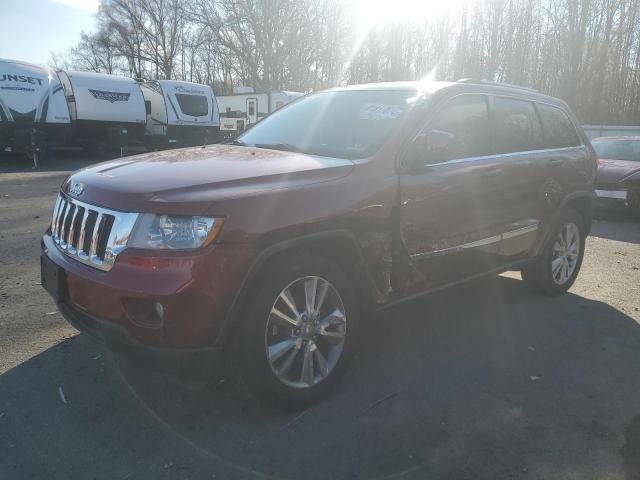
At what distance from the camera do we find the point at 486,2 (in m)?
29.8

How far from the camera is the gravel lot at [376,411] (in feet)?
8.83

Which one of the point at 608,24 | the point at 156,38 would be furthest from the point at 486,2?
the point at 156,38

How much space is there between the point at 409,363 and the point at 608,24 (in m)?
30.3

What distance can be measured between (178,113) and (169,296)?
20.7 m

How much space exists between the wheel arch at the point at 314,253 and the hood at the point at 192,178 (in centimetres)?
31

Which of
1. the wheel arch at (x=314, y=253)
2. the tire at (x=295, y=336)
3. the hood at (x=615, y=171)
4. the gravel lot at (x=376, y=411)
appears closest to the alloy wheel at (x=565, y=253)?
the gravel lot at (x=376, y=411)

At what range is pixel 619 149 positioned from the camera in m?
11.0

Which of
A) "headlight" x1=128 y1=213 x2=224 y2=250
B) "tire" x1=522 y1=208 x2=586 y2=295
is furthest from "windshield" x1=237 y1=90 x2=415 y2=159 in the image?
"tire" x1=522 y1=208 x2=586 y2=295

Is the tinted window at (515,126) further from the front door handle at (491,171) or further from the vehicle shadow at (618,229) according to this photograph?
the vehicle shadow at (618,229)

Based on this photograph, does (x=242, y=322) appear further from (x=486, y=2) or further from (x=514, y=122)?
(x=486, y=2)

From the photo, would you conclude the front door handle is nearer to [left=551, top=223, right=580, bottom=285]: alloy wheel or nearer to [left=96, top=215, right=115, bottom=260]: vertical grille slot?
[left=551, top=223, right=580, bottom=285]: alloy wheel

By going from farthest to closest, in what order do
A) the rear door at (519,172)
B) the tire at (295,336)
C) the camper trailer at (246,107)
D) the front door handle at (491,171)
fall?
the camper trailer at (246,107) < the rear door at (519,172) < the front door handle at (491,171) < the tire at (295,336)

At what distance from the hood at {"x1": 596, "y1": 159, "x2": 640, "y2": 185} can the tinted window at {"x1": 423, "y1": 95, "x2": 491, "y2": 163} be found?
6.74 m

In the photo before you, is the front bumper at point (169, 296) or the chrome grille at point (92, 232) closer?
the front bumper at point (169, 296)
